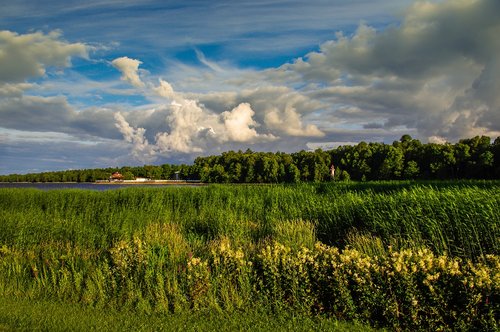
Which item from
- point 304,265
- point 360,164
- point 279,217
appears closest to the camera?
point 304,265

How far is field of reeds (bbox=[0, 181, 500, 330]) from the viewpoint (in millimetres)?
6773

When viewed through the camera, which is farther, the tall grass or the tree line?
the tree line

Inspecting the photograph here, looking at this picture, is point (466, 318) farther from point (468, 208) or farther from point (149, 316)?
point (149, 316)

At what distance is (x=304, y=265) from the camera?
746 centimetres

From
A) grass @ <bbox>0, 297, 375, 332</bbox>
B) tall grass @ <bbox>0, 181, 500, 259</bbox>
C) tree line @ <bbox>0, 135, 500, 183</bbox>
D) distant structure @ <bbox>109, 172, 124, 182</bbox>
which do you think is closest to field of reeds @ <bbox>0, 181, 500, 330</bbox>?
tall grass @ <bbox>0, 181, 500, 259</bbox>

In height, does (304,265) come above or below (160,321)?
above

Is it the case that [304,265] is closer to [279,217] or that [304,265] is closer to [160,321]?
[160,321]

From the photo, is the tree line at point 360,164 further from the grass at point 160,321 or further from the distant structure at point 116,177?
the grass at point 160,321

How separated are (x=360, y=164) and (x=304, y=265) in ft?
266

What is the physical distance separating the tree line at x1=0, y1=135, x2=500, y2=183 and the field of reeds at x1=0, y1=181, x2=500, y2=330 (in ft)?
63.8

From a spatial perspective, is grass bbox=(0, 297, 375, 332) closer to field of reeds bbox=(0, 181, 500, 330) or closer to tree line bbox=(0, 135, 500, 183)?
field of reeds bbox=(0, 181, 500, 330)

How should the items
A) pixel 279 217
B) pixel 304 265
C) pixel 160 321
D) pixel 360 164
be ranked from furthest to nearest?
pixel 360 164 < pixel 279 217 < pixel 304 265 < pixel 160 321

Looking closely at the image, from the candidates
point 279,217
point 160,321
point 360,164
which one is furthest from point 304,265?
point 360,164

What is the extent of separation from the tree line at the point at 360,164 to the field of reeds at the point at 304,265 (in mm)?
19438
